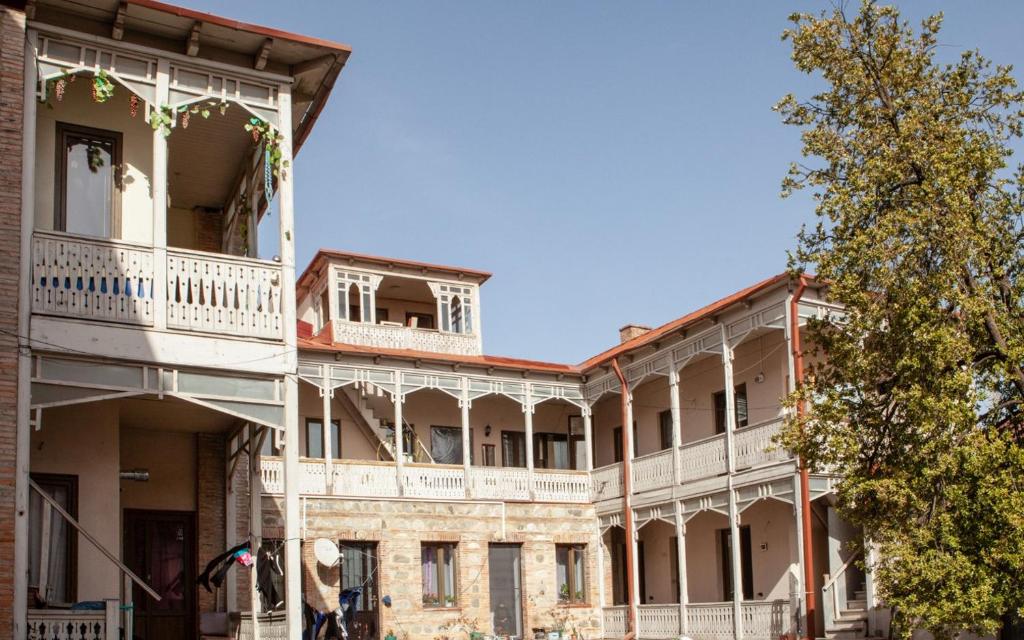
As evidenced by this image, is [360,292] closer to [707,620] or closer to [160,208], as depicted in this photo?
[707,620]

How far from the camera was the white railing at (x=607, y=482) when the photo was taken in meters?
28.8

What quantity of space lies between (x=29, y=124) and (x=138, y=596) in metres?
7.77

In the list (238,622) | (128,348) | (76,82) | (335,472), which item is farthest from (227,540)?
(335,472)

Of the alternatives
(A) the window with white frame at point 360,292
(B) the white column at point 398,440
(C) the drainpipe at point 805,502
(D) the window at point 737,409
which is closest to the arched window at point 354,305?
(A) the window with white frame at point 360,292

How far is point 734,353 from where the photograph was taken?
2677 centimetres

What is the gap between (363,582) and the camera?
26203 mm

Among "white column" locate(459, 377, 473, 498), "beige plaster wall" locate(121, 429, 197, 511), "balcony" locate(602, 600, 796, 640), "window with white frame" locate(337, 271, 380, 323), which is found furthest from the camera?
"window with white frame" locate(337, 271, 380, 323)

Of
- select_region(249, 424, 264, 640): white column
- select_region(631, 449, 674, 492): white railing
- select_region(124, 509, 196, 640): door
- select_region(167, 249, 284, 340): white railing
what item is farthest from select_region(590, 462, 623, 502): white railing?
select_region(167, 249, 284, 340): white railing

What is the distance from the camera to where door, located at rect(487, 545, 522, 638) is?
2786 cm

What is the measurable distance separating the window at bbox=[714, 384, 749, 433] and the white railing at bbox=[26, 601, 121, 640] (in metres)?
16.1

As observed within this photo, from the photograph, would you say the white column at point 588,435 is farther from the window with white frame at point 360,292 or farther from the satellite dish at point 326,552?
the satellite dish at point 326,552

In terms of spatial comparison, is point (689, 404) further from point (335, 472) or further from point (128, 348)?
point (128, 348)

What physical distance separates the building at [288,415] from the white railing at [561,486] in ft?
0.26

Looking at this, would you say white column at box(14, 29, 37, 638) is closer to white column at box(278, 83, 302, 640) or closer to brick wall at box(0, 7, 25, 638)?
brick wall at box(0, 7, 25, 638)
